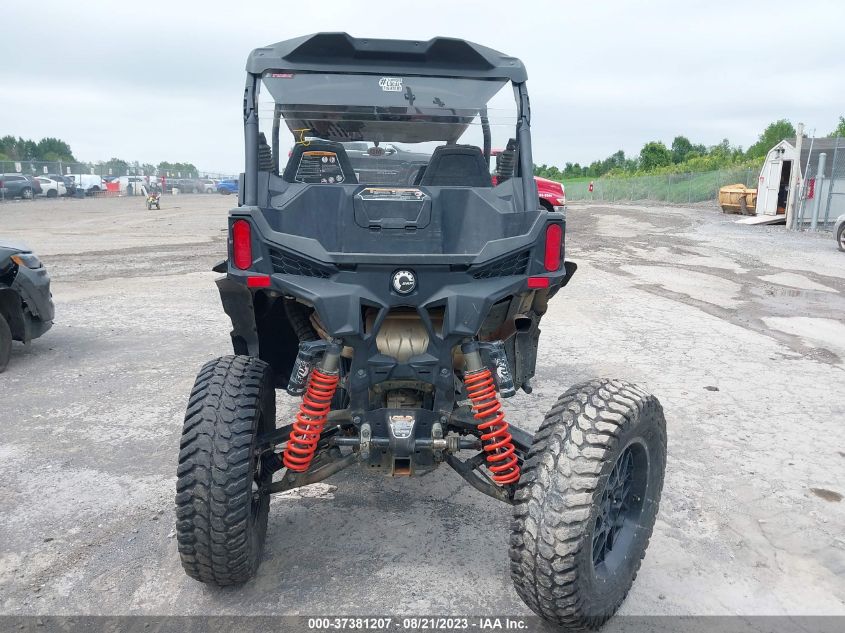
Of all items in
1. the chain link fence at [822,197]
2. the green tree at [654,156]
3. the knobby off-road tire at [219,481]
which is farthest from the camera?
the green tree at [654,156]

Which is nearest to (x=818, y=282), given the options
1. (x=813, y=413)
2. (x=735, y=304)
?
(x=735, y=304)

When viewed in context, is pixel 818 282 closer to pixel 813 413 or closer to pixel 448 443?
pixel 813 413

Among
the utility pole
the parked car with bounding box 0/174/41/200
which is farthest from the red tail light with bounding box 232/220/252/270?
the parked car with bounding box 0/174/41/200

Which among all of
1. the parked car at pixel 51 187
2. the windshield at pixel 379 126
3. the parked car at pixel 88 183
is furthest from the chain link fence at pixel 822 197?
the parked car at pixel 88 183

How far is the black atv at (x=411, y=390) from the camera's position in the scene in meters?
2.68

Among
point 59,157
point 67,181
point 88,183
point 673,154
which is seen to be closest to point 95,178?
point 88,183

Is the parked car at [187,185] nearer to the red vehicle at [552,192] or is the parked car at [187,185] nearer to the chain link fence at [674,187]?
the chain link fence at [674,187]

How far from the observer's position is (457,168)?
395 cm

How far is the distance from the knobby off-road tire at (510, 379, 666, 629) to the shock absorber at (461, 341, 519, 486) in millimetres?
232

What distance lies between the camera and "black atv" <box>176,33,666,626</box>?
2680 millimetres

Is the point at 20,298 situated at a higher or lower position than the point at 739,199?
lower

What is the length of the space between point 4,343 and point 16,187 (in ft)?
124

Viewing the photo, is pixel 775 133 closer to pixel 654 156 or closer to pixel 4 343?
pixel 654 156

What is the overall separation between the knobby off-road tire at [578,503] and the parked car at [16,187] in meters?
42.0
